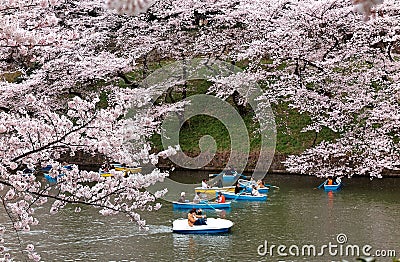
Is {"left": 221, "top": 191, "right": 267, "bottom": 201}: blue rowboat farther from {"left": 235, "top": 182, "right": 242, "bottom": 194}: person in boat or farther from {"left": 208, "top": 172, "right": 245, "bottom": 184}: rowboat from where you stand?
{"left": 208, "top": 172, "right": 245, "bottom": 184}: rowboat

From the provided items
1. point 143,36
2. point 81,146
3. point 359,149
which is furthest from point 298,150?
point 81,146

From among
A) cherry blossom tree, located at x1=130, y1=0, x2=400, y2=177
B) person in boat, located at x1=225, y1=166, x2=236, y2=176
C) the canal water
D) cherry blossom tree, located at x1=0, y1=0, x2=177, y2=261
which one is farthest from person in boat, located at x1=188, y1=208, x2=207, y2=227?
person in boat, located at x1=225, y1=166, x2=236, y2=176

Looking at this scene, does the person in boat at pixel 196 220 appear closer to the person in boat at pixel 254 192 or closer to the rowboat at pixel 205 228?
the rowboat at pixel 205 228

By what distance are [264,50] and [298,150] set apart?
12.9 feet

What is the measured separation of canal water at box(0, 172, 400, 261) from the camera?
10925 millimetres

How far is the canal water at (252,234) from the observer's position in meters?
10.9

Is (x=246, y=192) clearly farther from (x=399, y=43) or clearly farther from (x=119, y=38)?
(x=119, y=38)

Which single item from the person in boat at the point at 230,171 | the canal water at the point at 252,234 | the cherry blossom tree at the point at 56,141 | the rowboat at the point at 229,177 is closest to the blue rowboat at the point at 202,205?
the canal water at the point at 252,234

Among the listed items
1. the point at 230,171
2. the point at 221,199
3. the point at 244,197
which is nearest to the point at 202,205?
the point at 221,199

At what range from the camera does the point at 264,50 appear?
1875cm

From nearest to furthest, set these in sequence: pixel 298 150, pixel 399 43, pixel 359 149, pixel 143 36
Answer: pixel 359 149
pixel 399 43
pixel 298 150
pixel 143 36

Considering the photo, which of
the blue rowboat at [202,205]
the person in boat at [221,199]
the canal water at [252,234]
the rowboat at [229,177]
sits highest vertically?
the rowboat at [229,177]

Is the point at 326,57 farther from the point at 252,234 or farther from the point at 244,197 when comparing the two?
the point at 252,234

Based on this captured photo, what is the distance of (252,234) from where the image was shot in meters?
12.3
